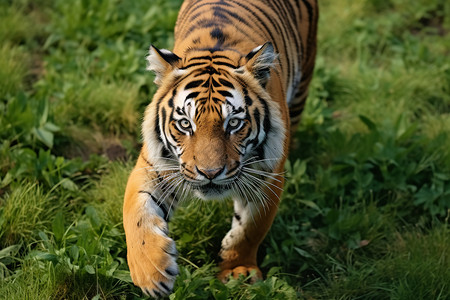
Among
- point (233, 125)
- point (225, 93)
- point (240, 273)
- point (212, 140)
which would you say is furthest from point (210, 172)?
point (240, 273)

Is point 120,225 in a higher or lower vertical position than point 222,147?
lower

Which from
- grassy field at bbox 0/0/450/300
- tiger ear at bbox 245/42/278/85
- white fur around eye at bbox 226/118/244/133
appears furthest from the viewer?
grassy field at bbox 0/0/450/300

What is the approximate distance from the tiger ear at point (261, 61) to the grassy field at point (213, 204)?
0.91 metres

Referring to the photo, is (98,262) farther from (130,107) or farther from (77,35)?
(77,35)

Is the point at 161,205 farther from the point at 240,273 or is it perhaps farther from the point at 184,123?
the point at 240,273

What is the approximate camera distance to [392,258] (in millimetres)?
3604

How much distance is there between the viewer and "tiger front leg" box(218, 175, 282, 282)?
325cm

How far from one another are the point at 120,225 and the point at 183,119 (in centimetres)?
88

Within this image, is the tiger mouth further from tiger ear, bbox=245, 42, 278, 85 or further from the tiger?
tiger ear, bbox=245, 42, 278, 85

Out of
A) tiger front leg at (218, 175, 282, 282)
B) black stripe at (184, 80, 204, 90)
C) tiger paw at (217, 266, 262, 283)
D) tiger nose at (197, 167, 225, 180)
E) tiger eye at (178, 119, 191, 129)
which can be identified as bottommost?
tiger paw at (217, 266, 262, 283)

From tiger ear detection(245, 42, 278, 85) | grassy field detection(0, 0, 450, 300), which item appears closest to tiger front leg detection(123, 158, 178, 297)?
grassy field detection(0, 0, 450, 300)

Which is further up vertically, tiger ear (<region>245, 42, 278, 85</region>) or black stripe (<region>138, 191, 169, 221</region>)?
tiger ear (<region>245, 42, 278, 85</region>)

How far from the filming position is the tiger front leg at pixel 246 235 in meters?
3.25

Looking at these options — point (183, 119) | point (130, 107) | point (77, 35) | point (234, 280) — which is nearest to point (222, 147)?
point (183, 119)
